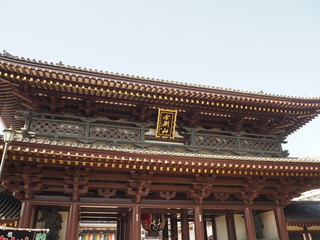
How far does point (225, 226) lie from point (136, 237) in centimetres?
488

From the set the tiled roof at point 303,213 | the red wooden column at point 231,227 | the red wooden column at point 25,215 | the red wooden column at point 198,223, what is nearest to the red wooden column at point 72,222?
the red wooden column at point 25,215

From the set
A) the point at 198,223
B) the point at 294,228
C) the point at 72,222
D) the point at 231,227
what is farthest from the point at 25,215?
the point at 294,228

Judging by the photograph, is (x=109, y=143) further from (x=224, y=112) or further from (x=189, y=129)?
(x=224, y=112)

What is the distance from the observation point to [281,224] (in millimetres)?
9086

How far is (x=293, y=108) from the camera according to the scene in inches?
405

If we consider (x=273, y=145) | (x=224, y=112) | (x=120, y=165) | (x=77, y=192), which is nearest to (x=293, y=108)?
(x=273, y=145)

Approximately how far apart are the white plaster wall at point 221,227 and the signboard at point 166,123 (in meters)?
4.72

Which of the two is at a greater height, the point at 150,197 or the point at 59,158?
the point at 59,158

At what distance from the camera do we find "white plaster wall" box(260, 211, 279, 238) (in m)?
9.41

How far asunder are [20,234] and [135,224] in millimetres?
3221

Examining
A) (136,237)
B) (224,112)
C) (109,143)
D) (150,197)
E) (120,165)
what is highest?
(224,112)

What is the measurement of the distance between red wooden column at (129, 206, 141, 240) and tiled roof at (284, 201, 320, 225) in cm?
641

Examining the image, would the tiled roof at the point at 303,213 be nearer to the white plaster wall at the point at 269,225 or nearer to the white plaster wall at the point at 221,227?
the white plaster wall at the point at 269,225

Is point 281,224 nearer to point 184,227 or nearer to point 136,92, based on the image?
point 184,227
